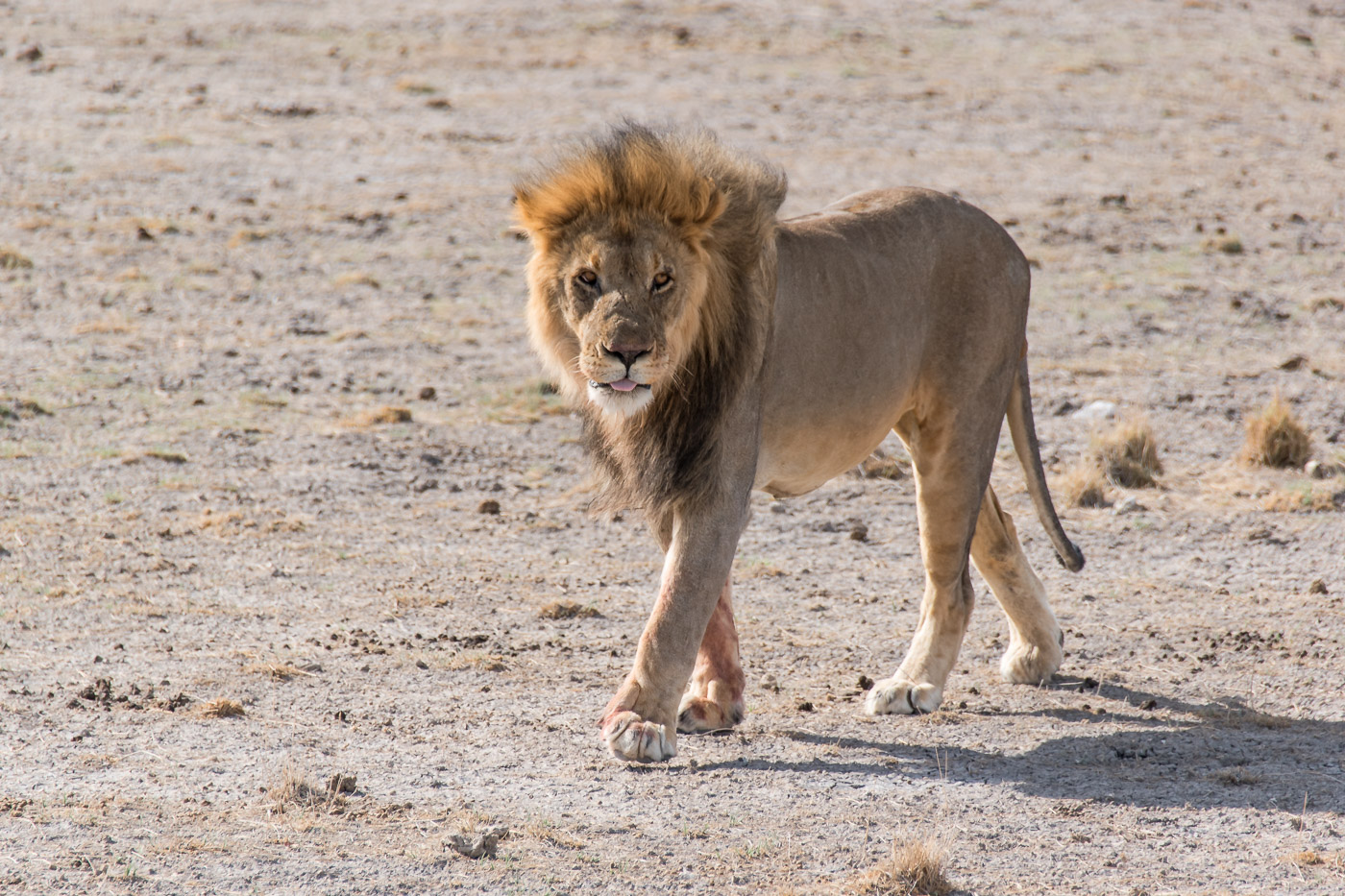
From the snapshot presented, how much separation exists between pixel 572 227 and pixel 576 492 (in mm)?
3485

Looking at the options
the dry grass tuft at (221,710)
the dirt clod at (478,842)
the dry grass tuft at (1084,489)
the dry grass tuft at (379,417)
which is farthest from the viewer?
the dry grass tuft at (379,417)

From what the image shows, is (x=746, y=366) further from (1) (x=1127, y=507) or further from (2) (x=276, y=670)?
(1) (x=1127, y=507)

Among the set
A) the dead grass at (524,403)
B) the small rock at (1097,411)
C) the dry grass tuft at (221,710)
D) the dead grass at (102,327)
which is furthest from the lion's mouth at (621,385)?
the dead grass at (102,327)

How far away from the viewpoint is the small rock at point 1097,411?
9281 mm

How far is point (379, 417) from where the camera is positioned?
905 centimetres

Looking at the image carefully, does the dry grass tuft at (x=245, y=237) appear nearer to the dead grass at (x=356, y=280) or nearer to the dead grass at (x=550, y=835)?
the dead grass at (x=356, y=280)

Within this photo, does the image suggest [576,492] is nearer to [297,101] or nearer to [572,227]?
[572,227]

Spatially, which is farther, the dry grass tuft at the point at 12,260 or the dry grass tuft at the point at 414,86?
the dry grass tuft at the point at 414,86

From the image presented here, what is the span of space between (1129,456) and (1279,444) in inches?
31.9

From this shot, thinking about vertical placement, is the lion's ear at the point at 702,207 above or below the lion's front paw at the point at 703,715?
above

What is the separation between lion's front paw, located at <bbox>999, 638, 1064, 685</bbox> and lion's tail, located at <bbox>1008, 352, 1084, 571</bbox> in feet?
1.40

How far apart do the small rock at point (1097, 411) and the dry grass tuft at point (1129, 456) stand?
81 cm

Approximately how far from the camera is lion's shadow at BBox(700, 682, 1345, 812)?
4605 millimetres

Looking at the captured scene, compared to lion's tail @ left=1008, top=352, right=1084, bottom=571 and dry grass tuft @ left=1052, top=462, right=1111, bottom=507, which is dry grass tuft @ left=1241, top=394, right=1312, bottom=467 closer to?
dry grass tuft @ left=1052, top=462, right=1111, bottom=507
